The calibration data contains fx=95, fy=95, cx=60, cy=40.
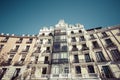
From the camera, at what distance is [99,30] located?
89.2 ft

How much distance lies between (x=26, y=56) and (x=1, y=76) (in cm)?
683

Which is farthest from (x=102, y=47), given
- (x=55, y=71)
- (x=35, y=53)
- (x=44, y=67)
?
(x=35, y=53)

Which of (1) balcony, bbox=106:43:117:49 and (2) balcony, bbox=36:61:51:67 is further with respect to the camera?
(2) balcony, bbox=36:61:51:67

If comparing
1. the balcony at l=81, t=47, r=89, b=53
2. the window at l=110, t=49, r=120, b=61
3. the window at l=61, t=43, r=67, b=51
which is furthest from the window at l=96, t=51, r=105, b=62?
the window at l=61, t=43, r=67, b=51

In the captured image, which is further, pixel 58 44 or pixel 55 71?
pixel 58 44

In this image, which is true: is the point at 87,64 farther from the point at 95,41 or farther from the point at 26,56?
the point at 26,56

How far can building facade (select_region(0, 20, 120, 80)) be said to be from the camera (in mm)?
19859

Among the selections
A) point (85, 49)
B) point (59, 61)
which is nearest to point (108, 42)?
point (85, 49)

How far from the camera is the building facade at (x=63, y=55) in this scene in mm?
19859

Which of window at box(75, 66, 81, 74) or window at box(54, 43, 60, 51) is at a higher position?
window at box(54, 43, 60, 51)

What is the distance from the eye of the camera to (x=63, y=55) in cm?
2300

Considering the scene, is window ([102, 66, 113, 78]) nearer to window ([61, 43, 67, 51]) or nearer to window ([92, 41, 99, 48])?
window ([92, 41, 99, 48])

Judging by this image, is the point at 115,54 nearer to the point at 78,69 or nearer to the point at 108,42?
the point at 108,42

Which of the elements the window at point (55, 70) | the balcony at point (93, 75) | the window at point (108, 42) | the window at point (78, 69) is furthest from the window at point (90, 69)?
the window at point (108, 42)
